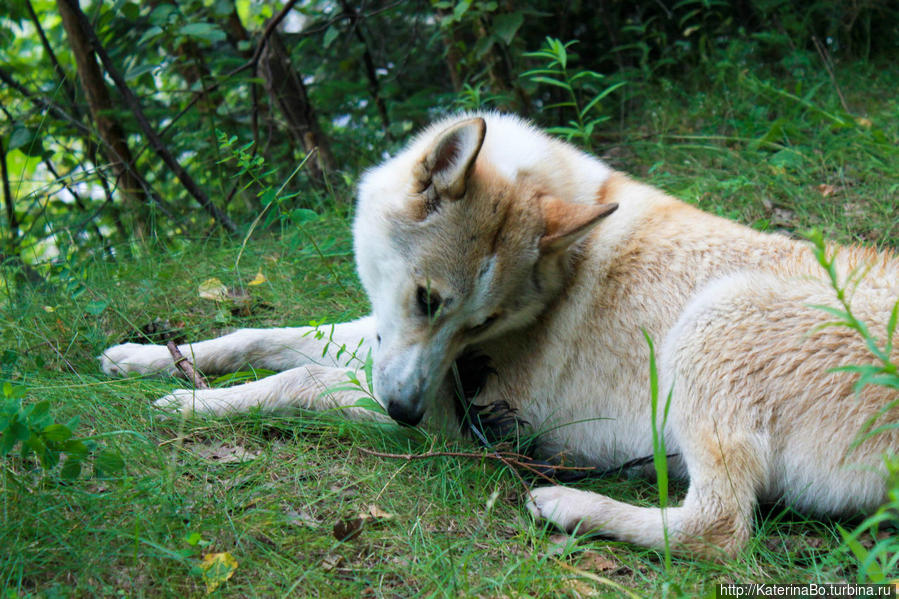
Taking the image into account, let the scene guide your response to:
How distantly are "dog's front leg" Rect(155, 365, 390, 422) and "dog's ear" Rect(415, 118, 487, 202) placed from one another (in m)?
0.82

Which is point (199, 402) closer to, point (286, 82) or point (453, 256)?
point (453, 256)

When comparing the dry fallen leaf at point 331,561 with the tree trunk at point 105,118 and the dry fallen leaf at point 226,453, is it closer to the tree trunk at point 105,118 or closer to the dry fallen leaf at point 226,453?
the dry fallen leaf at point 226,453

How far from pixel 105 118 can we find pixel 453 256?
3388 millimetres

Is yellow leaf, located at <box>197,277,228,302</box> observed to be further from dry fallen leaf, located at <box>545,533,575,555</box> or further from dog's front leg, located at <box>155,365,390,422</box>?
dry fallen leaf, located at <box>545,533,575,555</box>

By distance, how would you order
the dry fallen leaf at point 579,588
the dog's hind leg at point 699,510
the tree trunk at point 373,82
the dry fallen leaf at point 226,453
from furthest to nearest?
the tree trunk at point 373,82 → the dry fallen leaf at point 226,453 → the dog's hind leg at point 699,510 → the dry fallen leaf at point 579,588

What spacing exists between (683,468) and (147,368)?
224 cm

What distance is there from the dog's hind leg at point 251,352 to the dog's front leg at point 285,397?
22 centimetres

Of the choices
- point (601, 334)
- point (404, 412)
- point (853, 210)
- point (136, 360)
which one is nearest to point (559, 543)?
point (404, 412)

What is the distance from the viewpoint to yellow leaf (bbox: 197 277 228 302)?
3855mm

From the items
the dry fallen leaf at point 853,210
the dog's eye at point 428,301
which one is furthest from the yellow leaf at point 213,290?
the dry fallen leaf at point 853,210

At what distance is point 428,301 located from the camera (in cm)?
268

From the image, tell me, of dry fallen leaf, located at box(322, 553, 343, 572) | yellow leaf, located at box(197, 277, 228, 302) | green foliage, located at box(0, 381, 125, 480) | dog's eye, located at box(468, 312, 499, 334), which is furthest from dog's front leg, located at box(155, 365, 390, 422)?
yellow leaf, located at box(197, 277, 228, 302)

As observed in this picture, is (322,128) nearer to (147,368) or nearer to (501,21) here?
(501,21)

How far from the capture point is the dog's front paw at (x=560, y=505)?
2453 mm
